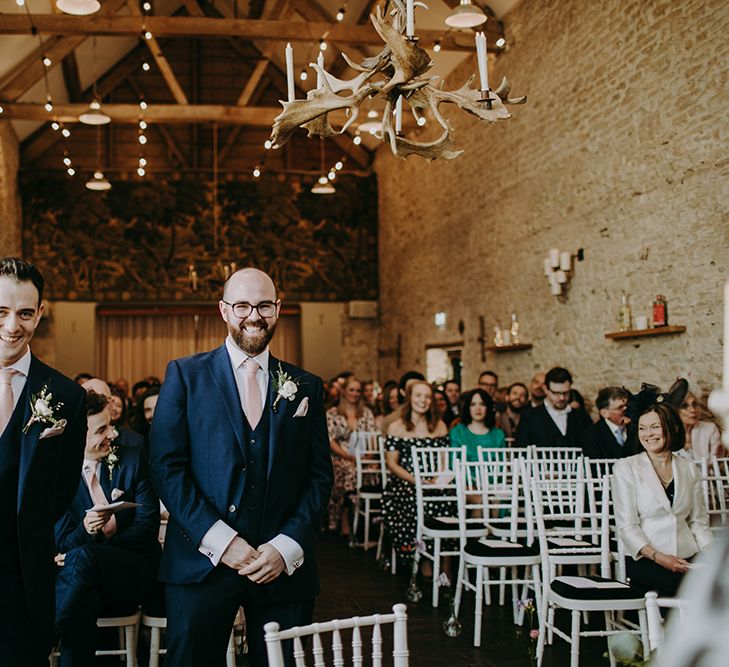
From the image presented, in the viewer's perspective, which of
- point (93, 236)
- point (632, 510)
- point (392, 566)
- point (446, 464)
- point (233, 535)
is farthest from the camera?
point (93, 236)

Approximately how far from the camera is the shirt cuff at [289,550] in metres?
2.55

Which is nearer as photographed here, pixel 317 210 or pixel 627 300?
pixel 627 300

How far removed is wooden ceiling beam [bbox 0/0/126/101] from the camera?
39.9 ft

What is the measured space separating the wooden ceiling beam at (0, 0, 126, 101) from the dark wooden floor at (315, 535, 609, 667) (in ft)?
26.9

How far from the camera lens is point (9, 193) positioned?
561 inches

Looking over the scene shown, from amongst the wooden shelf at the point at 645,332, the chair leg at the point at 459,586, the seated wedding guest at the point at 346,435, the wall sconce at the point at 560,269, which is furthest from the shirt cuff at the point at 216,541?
the wall sconce at the point at 560,269

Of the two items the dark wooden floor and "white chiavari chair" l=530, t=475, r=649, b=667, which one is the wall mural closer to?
the dark wooden floor

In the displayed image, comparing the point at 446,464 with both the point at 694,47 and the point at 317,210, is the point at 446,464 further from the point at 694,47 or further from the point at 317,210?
the point at 317,210

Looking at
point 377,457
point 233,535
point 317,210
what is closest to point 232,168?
point 317,210

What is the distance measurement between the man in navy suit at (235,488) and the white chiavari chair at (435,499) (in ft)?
10.2

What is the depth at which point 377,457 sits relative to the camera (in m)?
8.31

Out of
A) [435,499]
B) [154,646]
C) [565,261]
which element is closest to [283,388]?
[154,646]

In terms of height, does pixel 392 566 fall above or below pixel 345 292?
below

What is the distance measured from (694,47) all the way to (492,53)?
4440mm
